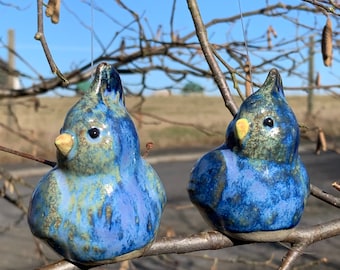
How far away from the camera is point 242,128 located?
0.58m

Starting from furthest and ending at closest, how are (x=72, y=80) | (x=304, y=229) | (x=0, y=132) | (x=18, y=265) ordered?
(x=0, y=132)
(x=18, y=265)
(x=72, y=80)
(x=304, y=229)

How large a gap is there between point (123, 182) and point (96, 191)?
26 mm

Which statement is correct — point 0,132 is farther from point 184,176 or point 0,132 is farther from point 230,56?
point 230,56

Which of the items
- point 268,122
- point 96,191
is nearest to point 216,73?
point 268,122

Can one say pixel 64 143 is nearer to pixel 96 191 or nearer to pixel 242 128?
pixel 96 191

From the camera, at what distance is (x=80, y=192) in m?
0.52

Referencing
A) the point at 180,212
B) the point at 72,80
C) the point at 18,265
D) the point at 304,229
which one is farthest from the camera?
the point at 180,212

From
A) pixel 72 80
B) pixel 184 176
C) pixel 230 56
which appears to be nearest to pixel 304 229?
pixel 230 56

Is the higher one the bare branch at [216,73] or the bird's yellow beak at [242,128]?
the bare branch at [216,73]

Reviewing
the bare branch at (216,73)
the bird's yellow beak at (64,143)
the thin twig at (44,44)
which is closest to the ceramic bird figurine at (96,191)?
the bird's yellow beak at (64,143)

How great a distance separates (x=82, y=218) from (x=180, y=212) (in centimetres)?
362

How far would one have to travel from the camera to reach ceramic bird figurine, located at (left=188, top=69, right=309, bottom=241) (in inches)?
23.1

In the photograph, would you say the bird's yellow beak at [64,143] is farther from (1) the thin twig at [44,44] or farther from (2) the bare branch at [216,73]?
(2) the bare branch at [216,73]

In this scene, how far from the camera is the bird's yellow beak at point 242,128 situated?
0.58 m
